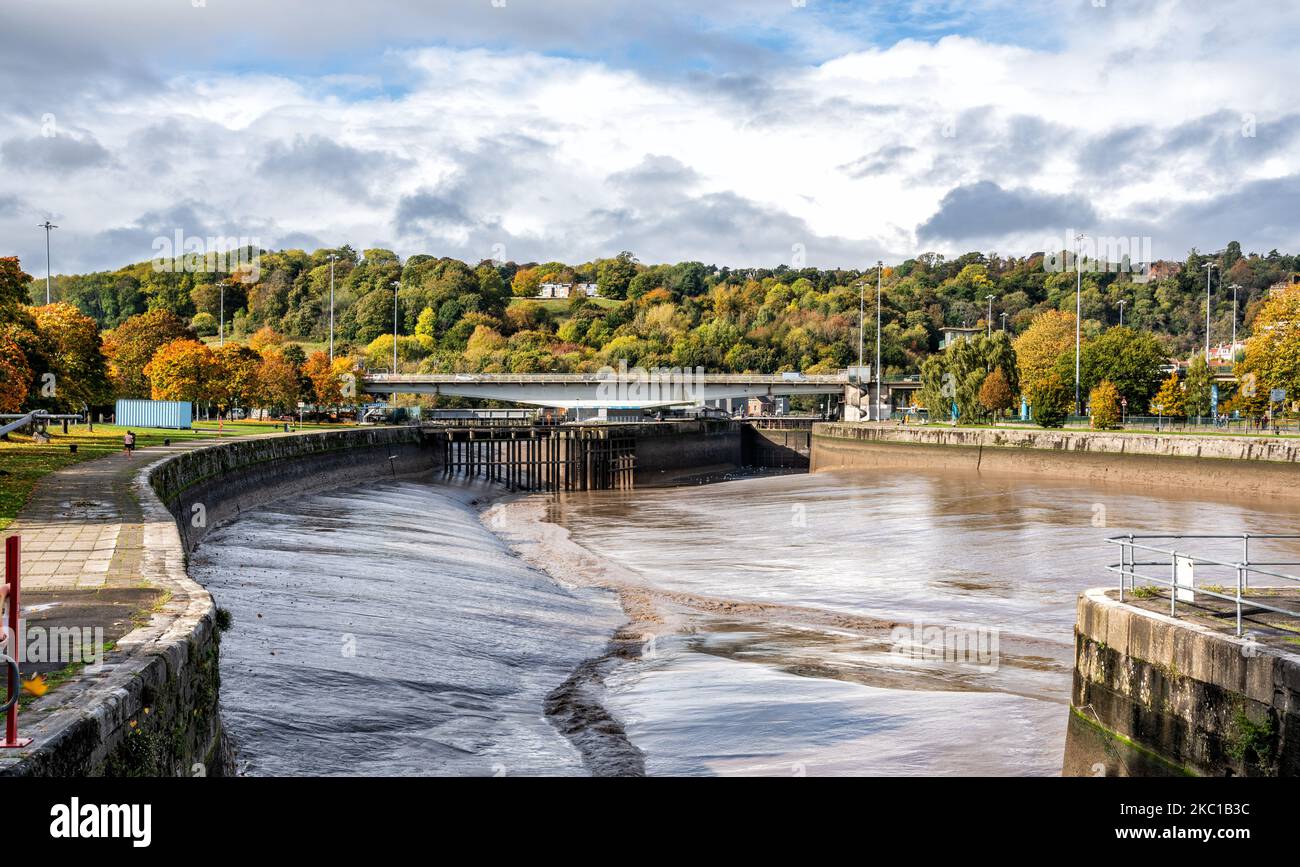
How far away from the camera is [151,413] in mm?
61781

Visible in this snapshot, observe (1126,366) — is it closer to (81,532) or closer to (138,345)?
(138,345)

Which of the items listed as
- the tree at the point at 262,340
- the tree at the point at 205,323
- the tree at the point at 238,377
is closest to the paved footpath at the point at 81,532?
the tree at the point at 238,377

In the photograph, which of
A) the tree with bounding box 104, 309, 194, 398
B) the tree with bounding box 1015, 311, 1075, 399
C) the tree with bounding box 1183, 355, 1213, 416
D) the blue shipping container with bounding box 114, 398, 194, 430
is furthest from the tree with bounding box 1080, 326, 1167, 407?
the tree with bounding box 104, 309, 194, 398

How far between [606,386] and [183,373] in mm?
53500

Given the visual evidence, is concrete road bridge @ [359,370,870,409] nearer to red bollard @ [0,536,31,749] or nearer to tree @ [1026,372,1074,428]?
tree @ [1026,372,1074,428]

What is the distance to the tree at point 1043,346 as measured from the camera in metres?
109

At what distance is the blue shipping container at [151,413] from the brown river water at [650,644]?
23118mm

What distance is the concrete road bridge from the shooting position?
107 meters

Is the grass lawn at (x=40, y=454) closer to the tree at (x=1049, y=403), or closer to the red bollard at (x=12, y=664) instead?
the red bollard at (x=12, y=664)

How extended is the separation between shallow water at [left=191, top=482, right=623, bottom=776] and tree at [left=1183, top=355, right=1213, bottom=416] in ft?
228

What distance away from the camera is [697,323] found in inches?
7013
